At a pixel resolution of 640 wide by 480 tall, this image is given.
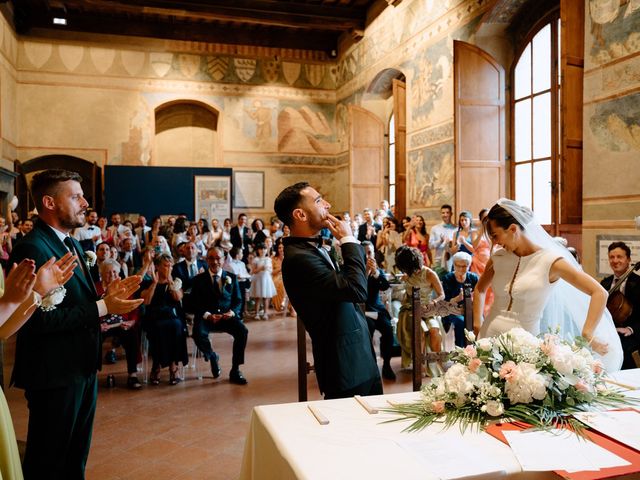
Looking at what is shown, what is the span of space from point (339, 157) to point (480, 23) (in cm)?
768

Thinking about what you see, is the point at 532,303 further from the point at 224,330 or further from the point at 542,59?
the point at 542,59

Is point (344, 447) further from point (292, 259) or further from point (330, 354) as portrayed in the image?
point (292, 259)

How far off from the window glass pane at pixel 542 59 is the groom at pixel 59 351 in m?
8.50

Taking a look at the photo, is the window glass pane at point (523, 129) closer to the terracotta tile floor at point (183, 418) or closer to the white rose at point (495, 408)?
the terracotta tile floor at point (183, 418)

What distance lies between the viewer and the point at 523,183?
32.4 ft

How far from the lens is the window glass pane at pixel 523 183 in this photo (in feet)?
31.9

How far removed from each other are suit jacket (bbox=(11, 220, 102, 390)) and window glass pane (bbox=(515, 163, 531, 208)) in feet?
27.9

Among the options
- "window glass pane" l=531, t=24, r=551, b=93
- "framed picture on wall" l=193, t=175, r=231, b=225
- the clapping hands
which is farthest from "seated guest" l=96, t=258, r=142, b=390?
"framed picture on wall" l=193, t=175, r=231, b=225

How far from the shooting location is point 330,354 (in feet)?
8.39

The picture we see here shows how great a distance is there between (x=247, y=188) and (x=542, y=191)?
30.7ft

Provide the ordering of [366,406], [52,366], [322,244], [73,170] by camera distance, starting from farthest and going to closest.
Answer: [73,170] < [322,244] < [52,366] < [366,406]

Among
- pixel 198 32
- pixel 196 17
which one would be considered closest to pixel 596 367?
pixel 196 17

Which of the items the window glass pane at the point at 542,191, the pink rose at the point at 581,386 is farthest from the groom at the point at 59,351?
the window glass pane at the point at 542,191

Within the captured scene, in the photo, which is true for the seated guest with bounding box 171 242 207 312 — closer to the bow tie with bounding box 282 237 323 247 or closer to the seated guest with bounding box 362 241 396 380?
the seated guest with bounding box 362 241 396 380
